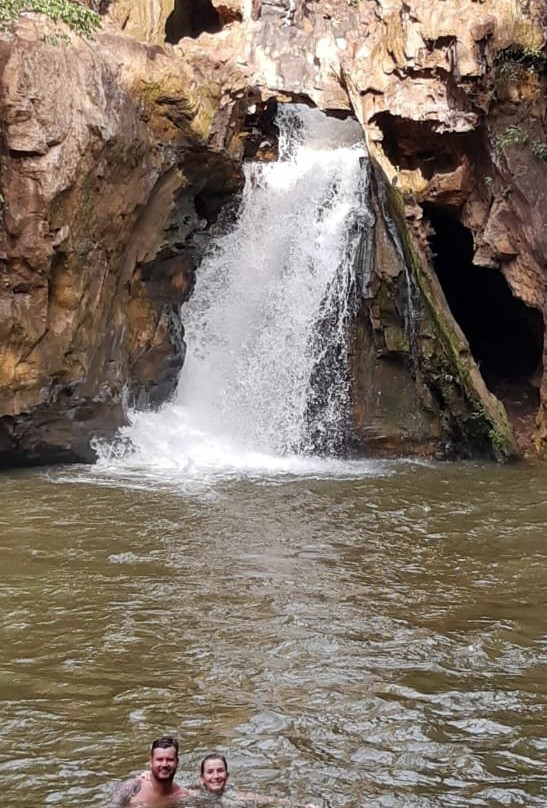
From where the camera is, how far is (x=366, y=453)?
746 inches

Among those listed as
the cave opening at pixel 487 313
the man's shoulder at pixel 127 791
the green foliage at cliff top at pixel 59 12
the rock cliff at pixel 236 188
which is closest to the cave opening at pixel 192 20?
the rock cliff at pixel 236 188

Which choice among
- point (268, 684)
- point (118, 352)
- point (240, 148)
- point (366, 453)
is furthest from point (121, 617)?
point (240, 148)

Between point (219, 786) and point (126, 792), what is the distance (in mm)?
561

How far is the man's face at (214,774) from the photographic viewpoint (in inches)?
222

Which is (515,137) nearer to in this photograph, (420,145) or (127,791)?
(420,145)

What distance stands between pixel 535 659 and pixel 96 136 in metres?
11.0

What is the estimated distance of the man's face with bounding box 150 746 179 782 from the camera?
554cm

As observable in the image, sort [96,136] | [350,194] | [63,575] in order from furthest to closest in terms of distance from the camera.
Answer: [350,194] → [96,136] → [63,575]

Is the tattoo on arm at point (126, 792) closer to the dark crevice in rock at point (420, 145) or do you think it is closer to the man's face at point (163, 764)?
the man's face at point (163, 764)

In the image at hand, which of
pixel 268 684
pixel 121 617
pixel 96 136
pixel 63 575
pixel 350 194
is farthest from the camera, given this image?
pixel 350 194

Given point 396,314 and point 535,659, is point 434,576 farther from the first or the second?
point 396,314

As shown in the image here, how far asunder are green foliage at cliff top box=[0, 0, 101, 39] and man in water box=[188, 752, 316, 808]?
11.1m

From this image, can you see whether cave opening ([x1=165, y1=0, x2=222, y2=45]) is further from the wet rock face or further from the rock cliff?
the wet rock face

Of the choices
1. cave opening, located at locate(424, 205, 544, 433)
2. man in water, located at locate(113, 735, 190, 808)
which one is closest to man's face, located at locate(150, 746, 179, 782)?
man in water, located at locate(113, 735, 190, 808)
